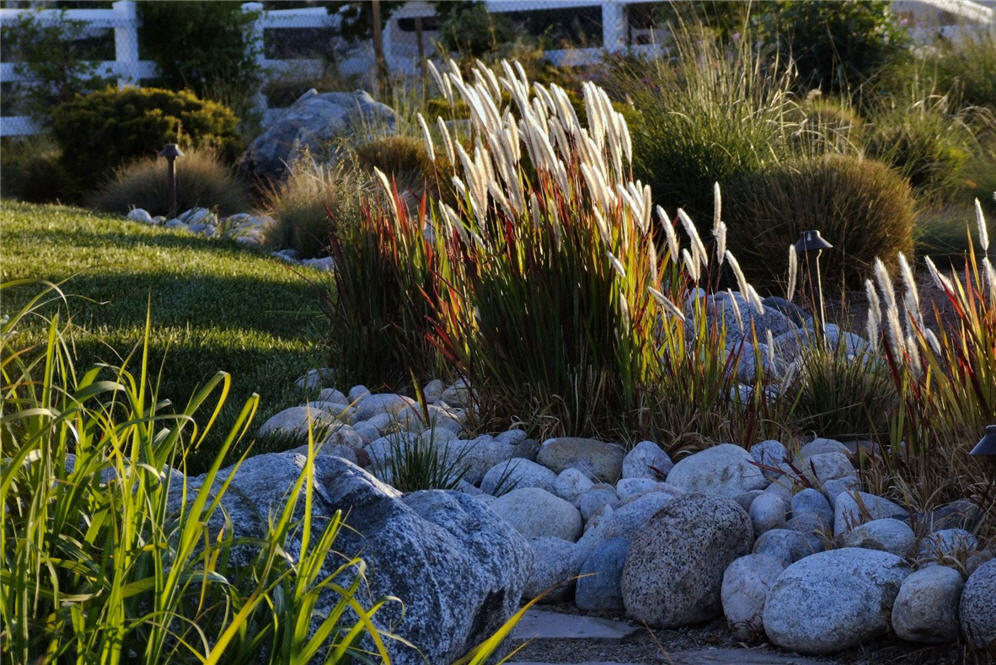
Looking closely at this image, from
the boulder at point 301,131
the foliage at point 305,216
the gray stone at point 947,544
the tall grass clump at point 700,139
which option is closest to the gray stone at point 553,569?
the gray stone at point 947,544

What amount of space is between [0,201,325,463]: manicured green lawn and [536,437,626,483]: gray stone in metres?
1.15

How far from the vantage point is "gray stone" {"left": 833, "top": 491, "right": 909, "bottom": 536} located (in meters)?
2.97

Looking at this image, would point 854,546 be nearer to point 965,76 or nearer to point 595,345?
point 595,345

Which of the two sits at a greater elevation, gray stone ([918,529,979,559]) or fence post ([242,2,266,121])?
fence post ([242,2,266,121])

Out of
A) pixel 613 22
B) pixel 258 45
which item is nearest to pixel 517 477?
pixel 613 22

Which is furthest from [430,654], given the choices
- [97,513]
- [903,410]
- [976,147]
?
[976,147]

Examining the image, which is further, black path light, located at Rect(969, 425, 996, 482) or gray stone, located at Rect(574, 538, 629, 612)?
gray stone, located at Rect(574, 538, 629, 612)

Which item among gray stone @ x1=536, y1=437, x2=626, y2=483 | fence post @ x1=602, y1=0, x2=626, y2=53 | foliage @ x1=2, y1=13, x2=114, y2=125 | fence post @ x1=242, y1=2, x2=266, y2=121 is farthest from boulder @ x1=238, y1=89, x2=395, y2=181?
gray stone @ x1=536, y1=437, x2=626, y2=483

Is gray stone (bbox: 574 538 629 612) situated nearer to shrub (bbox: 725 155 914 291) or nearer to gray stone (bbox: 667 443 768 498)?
gray stone (bbox: 667 443 768 498)

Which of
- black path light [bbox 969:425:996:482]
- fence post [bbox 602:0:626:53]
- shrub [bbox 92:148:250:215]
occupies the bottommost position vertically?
shrub [bbox 92:148:250:215]

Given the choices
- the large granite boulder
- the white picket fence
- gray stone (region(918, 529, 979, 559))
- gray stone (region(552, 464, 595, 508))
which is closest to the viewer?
the large granite boulder

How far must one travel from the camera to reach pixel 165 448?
5.65 ft

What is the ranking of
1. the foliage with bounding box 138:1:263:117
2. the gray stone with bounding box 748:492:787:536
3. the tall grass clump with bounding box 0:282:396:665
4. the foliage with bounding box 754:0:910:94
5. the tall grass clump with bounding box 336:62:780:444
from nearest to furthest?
the tall grass clump with bounding box 0:282:396:665
the gray stone with bounding box 748:492:787:536
the tall grass clump with bounding box 336:62:780:444
the foliage with bounding box 754:0:910:94
the foliage with bounding box 138:1:263:117

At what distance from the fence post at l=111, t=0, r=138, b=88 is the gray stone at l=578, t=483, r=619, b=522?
56.5ft
